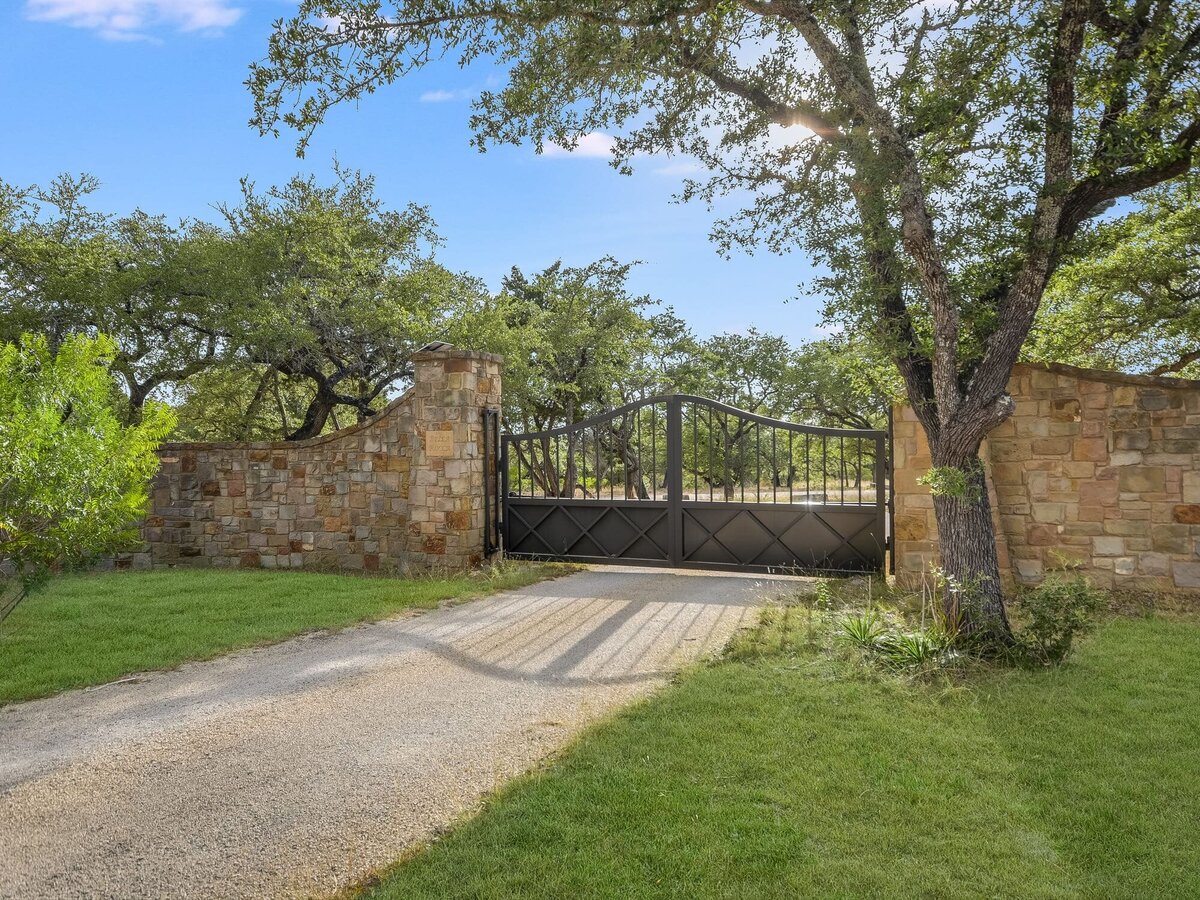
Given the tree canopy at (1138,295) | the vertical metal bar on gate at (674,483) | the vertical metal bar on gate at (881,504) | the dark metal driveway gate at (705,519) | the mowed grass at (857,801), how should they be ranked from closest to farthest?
the mowed grass at (857,801) → the vertical metal bar on gate at (881,504) → the dark metal driveway gate at (705,519) → the vertical metal bar on gate at (674,483) → the tree canopy at (1138,295)

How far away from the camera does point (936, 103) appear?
4777 mm

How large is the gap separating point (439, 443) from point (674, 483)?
288 centimetres

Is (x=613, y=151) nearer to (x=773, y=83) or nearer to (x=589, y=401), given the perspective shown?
(x=773, y=83)

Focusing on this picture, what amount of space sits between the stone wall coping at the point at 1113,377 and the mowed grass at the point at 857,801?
10.5ft

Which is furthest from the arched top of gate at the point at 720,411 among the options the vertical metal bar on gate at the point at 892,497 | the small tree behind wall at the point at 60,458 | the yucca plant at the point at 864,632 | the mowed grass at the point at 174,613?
the small tree behind wall at the point at 60,458

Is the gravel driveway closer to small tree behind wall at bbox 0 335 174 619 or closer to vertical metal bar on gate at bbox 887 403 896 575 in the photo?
small tree behind wall at bbox 0 335 174 619

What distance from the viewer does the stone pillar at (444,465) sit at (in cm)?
871

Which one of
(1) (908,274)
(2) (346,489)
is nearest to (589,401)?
(2) (346,489)

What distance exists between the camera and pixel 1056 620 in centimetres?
477

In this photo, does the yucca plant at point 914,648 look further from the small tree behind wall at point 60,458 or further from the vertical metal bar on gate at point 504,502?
the small tree behind wall at point 60,458

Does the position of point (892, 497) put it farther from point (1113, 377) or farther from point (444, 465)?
point (444, 465)

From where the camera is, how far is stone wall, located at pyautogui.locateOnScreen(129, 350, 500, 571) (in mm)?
8766

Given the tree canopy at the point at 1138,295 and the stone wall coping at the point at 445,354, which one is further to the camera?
the tree canopy at the point at 1138,295

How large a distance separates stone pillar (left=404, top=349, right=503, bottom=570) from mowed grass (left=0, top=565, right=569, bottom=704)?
1.45 ft
